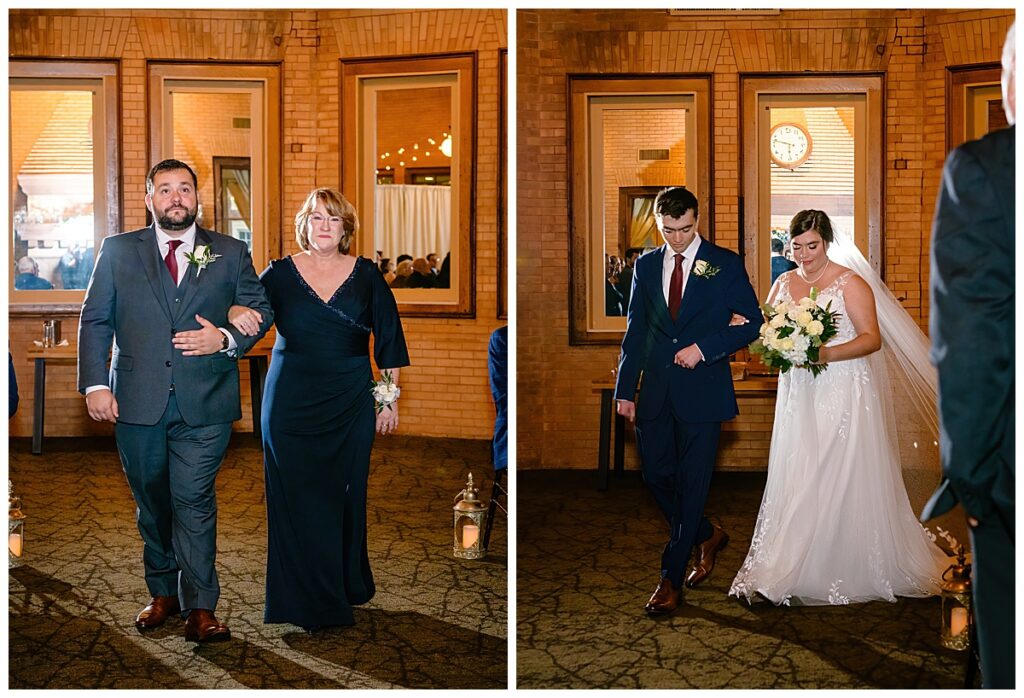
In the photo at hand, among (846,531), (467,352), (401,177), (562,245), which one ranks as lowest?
(846,531)

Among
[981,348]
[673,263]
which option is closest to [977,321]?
[981,348]

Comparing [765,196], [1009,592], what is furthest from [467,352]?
[1009,592]

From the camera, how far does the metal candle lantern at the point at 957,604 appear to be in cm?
408

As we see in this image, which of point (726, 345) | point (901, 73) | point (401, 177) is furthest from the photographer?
point (401, 177)

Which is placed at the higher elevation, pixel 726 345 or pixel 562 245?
pixel 562 245

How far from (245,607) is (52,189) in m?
5.67

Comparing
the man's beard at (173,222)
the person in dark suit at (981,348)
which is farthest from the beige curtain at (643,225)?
the person in dark suit at (981,348)

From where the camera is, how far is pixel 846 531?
5094 millimetres

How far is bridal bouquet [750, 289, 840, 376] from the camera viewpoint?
16.5 feet

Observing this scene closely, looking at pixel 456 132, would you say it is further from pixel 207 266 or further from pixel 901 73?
pixel 207 266

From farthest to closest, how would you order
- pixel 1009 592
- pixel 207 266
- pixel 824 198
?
pixel 824 198
pixel 207 266
pixel 1009 592

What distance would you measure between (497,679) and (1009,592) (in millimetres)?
1915

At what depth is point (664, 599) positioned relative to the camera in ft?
16.0

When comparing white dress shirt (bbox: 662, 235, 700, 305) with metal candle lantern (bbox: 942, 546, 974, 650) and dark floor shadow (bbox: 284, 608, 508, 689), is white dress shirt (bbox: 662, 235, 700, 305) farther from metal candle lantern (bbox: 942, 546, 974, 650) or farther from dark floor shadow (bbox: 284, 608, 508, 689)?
dark floor shadow (bbox: 284, 608, 508, 689)
